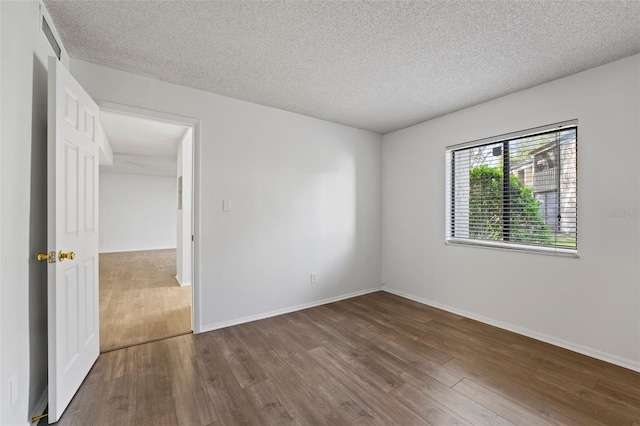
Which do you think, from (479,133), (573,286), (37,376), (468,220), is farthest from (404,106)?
(37,376)

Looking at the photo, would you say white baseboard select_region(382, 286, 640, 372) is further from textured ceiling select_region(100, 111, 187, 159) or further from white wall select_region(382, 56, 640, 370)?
textured ceiling select_region(100, 111, 187, 159)

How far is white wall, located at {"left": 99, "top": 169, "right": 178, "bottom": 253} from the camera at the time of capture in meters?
8.90

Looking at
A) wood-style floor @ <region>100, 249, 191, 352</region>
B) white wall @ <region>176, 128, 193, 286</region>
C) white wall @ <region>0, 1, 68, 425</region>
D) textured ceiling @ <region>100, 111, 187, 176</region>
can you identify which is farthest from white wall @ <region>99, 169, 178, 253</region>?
white wall @ <region>0, 1, 68, 425</region>

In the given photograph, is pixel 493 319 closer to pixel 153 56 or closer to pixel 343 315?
pixel 343 315

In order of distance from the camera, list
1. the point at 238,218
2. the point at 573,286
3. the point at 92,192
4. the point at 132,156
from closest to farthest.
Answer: the point at 92,192 → the point at 573,286 → the point at 238,218 → the point at 132,156

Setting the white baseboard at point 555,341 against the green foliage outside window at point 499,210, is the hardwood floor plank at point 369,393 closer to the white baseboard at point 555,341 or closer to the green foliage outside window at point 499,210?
the white baseboard at point 555,341

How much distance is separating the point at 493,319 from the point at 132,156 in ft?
26.1

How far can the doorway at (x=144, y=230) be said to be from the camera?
123 inches

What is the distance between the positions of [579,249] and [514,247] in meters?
0.53

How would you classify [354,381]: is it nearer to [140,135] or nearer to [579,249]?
[579,249]

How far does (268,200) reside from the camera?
11.1 feet

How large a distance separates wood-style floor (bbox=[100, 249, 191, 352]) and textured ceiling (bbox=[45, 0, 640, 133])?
8.52 ft

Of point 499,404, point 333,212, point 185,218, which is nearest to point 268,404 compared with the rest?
point 499,404

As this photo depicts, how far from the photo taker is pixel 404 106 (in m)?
3.31
